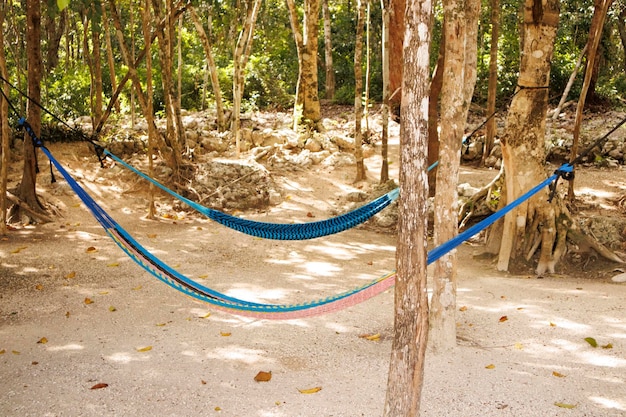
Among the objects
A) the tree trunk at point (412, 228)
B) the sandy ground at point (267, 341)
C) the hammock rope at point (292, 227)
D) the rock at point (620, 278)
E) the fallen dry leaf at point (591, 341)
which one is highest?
the tree trunk at point (412, 228)

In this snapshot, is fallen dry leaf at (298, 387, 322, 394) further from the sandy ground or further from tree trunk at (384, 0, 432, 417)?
tree trunk at (384, 0, 432, 417)

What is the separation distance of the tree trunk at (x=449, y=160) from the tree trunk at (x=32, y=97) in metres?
4.01

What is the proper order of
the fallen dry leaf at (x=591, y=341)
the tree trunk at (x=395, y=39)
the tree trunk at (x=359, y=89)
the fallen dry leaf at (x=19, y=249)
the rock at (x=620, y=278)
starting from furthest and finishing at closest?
the tree trunk at (x=359, y=89), the tree trunk at (x=395, y=39), the fallen dry leaf at (x=19, y=249), the rock at (x=620, y=278), the fallen dry leaf at (x=591, y=341)

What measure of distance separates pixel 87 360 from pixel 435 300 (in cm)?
160

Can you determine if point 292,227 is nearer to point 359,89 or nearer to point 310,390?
point 310,390

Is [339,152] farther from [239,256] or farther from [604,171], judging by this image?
[239,256]

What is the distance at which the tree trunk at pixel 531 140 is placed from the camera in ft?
13.8

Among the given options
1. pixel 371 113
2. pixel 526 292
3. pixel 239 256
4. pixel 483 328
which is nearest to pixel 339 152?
pixel 371 113

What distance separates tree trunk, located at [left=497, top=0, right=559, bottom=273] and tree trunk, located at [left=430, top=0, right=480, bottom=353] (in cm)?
144

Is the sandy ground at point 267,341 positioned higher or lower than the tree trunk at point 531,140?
lower

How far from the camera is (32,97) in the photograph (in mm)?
5434

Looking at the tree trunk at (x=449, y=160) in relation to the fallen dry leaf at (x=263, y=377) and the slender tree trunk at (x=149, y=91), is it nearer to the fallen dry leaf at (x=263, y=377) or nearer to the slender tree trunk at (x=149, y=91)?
the fallen dry leaf at (x=263, y=377)

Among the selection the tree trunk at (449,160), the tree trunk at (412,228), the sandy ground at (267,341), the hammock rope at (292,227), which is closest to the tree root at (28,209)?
the sandy ground at (267,341)

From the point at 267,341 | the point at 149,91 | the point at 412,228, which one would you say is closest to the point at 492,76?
the point at 149,91
